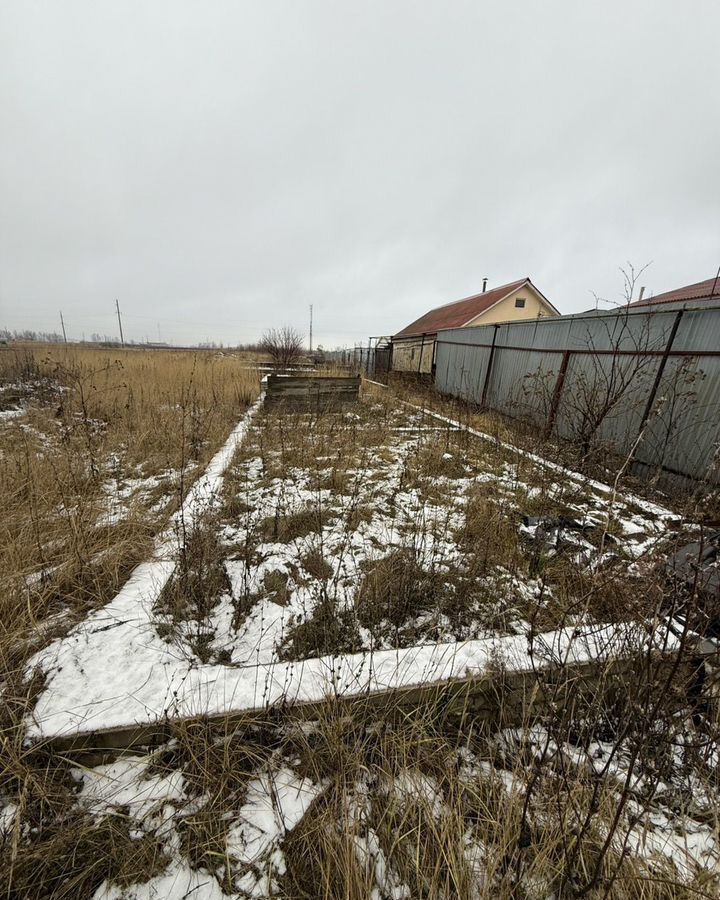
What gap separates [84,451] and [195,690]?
4.14m

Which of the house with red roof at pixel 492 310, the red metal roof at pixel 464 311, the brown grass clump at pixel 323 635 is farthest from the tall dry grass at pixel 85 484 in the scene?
the red metal roof at pixel 464 311

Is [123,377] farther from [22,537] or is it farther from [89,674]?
[89,674]

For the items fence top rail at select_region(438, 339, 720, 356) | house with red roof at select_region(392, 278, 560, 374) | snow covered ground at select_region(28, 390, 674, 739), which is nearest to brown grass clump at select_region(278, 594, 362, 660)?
snow covered ground at select_region(28, 390, 674, 739)

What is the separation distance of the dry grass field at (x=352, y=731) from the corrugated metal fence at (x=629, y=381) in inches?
56.3

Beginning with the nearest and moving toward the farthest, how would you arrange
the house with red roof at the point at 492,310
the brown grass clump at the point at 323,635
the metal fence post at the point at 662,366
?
1. the brown grass clump at the point at 323,635
2. the metal fence post at the point at 662,366
3. the house with red roof at the point at 492,310

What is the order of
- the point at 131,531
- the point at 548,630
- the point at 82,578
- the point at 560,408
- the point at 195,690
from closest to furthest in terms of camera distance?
the point at 195,690
the point at 548,630
the point at 82,578
the point at 131,531
the point at 560,408

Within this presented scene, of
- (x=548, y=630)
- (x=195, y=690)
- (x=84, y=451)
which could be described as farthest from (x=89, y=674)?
(x=84, y=451)

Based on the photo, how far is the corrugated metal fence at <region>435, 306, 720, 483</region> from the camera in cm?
393

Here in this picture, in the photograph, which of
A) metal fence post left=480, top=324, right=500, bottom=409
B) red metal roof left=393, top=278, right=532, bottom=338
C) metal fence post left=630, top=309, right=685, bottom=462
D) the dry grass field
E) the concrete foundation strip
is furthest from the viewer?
red metal roof left=393, top=278, right=532, bottom=338

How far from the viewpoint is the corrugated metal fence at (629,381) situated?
393 cm

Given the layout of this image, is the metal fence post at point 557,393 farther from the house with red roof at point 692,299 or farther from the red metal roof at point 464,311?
the red metal roof at point 464,311

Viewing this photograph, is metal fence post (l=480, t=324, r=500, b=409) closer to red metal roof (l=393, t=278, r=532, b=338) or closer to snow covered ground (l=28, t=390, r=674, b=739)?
snow covered ground (l=28, t=390, r=674, b=739)

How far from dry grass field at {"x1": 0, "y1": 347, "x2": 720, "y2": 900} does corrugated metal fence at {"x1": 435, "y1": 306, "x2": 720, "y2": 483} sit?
1.43 metres

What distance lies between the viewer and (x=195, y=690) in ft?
4.43
